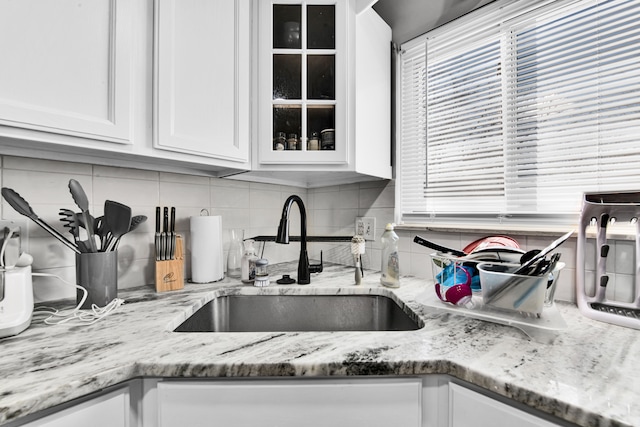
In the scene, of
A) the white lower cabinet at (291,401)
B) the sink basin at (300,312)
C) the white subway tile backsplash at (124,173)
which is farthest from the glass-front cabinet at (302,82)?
the white lower cabinet at (291,401)

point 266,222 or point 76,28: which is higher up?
point 76,28

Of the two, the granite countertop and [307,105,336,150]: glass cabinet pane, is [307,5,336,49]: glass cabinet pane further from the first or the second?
the granite countertop

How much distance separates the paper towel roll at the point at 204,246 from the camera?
122cm

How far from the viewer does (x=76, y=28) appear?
2.57ft

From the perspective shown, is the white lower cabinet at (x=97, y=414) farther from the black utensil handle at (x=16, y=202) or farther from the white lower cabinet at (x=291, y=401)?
the black utensil handle at (x=16, y=202)

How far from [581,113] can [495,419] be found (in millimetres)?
1010

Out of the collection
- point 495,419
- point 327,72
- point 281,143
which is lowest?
point 495,419

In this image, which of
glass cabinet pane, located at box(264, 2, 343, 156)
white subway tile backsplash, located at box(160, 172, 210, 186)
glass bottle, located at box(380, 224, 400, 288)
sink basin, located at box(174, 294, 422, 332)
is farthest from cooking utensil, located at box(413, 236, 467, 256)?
white subway tile backsplash, located at box(160, 172, 210, 186)

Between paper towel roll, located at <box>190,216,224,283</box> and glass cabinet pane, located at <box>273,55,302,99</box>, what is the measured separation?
604 mm

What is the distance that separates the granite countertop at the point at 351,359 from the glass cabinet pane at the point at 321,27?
44.9 inches

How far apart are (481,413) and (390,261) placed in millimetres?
625

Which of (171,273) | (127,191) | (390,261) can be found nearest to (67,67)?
(127,191)

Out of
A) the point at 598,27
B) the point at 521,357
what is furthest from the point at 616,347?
the point at 598,27

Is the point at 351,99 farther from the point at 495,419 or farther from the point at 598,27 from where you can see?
the point at 495,419
